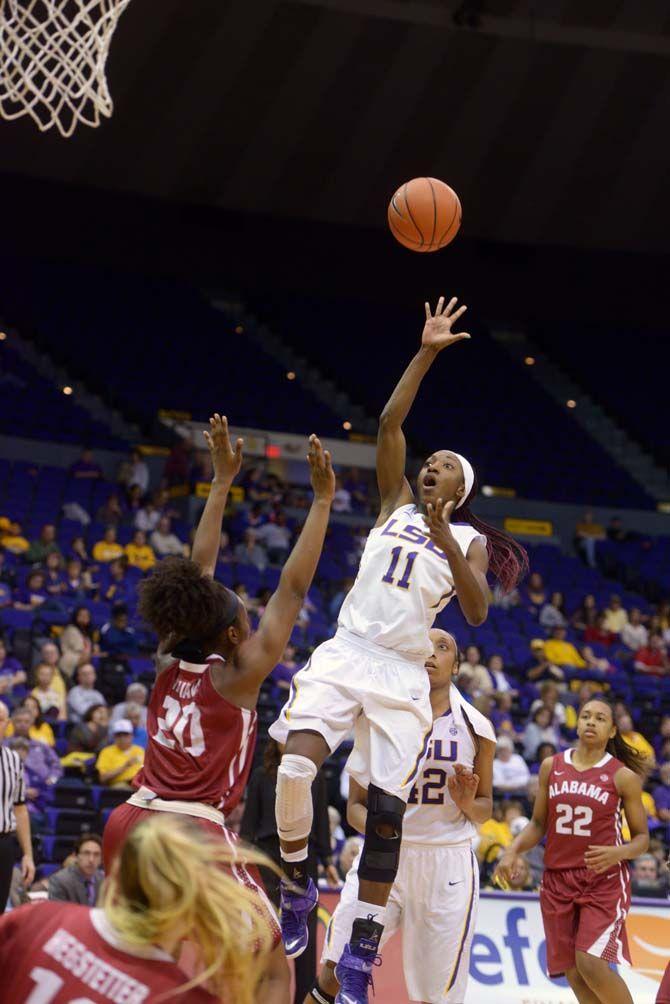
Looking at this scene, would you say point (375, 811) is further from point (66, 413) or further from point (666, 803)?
point (66, 413)

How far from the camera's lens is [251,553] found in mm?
18562

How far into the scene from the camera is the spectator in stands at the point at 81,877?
8.90m

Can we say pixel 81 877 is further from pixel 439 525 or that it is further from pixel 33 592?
pixel 33 592

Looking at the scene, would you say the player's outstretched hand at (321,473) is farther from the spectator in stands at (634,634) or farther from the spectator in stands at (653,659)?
the spectator in stands at (634,634)

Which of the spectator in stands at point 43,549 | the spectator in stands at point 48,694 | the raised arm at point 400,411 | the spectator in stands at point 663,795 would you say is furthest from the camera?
the spectator in stands at point 43,549

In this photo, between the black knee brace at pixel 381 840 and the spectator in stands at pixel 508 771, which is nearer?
the black knee brace at pixel 381 840

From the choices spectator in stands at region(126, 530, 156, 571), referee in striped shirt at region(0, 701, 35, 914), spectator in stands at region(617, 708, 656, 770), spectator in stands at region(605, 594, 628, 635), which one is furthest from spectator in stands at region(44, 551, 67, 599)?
spectator in stands at region(605, 594, 628, 635)

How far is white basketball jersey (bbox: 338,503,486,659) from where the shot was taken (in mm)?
6012

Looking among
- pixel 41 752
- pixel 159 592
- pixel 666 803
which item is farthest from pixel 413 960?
pixel 666 803

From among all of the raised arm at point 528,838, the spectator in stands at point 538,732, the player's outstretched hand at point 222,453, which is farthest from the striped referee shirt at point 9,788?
the spectator in stands at point 538,732

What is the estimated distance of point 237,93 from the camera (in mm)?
19219

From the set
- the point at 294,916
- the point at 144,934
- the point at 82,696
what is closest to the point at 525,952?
the point at 294,916

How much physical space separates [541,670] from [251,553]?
4.20 m

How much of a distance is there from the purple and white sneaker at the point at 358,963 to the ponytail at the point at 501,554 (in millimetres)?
1861
